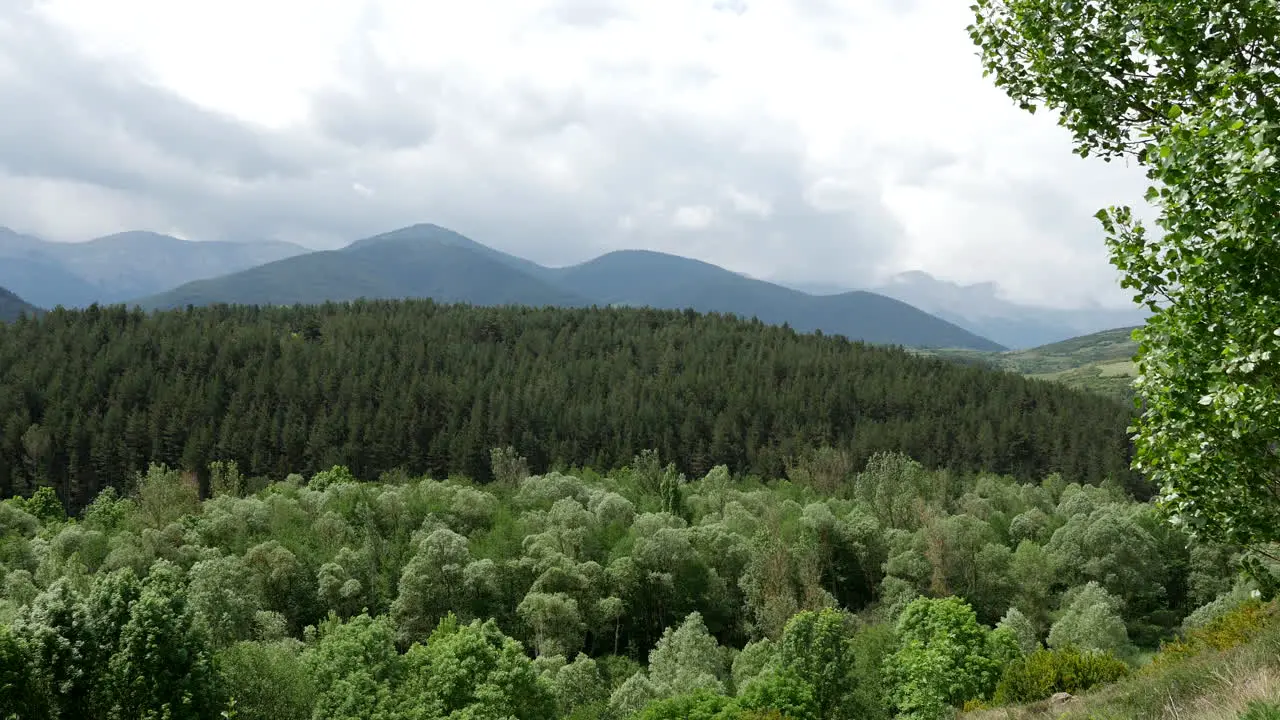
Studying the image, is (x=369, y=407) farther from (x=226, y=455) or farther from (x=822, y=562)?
(x=822, y=562)

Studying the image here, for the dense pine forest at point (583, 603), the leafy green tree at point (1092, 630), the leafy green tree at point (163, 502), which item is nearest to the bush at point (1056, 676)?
the dense pine forest at point (583, 603)

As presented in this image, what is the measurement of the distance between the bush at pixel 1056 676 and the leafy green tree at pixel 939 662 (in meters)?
4.43

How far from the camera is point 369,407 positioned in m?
192

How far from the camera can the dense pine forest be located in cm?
3676

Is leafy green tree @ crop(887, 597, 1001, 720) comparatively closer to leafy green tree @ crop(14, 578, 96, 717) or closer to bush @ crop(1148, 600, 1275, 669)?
bush @ crop(1148, 600, 1275, 669)

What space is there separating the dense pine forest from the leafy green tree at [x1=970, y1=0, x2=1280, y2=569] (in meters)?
3.88

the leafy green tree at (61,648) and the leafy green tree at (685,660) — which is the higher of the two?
the leafy green tree at (61,648)

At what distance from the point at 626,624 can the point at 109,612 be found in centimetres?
5094

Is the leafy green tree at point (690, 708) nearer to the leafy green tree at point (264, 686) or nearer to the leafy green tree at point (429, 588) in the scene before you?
the leafy green tree at point (264, 686)

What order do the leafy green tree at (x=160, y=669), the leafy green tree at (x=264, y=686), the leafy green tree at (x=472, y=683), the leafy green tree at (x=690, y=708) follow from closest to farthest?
the leafy green tree at (x=160, y=669) < the leafy green tree at (x=690, y=708) < the leafy green tree at (x=264, y=686) < the leafy green tree at (x=472, y=683)

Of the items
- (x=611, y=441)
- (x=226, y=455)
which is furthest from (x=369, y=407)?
(x=611, y=441)

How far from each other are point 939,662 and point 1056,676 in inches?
362

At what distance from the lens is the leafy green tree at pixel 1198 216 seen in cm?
1305

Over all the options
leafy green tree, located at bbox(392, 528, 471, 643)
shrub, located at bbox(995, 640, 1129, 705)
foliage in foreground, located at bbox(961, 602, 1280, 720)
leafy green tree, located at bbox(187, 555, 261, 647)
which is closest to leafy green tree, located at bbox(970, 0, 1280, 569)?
foliage in foreground, located at bbox(961, 602, 1280, 720)
